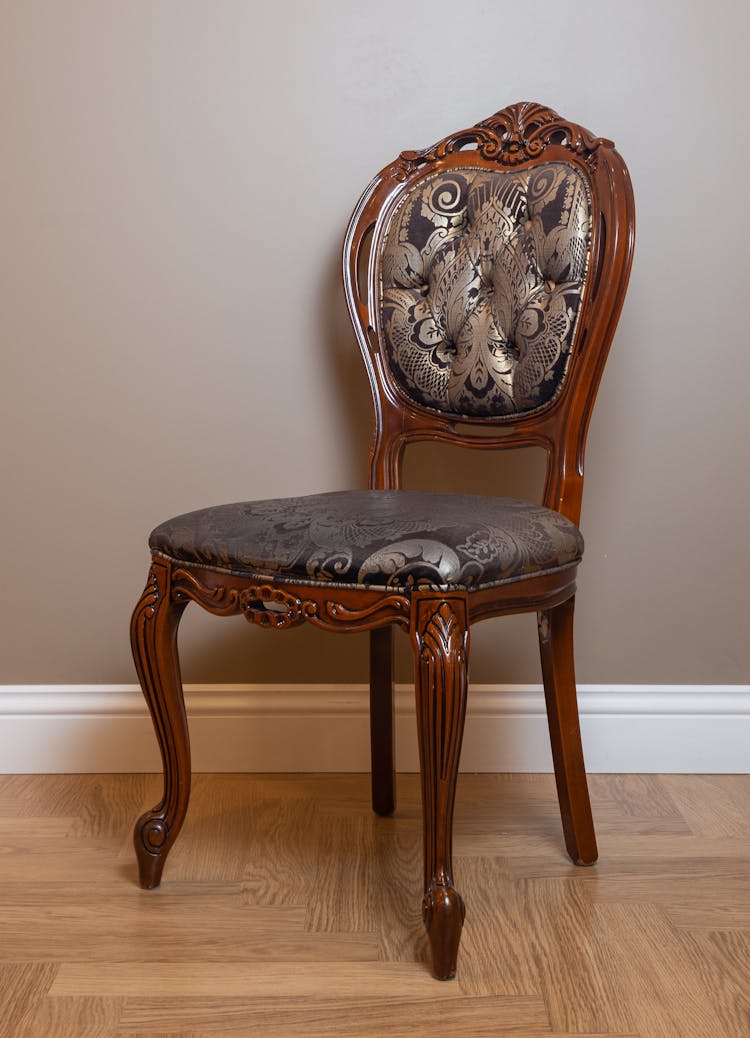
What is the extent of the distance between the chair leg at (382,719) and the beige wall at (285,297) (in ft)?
0.84

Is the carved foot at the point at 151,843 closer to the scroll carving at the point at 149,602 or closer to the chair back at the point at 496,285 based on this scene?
the scroll carving at the point at 149,602

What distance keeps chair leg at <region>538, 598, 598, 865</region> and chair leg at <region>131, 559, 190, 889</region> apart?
1.71 feet

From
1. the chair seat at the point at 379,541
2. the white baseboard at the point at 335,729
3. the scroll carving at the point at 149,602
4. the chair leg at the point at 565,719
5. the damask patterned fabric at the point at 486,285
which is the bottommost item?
the white baseboard at the point at 335,729

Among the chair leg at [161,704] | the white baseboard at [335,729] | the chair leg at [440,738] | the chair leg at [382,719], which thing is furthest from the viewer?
the white baseboard at [335,729]

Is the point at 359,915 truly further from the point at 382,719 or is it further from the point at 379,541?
the point at 379,541

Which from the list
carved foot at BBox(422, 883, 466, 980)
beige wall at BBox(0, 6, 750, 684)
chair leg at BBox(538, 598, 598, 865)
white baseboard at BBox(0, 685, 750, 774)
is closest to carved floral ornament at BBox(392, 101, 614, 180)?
beige wall at BBox(0, 6, 750, 684)

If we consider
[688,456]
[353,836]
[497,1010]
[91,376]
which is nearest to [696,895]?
[497,1010]

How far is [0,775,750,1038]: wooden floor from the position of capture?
3.77 ft

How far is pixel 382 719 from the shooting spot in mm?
1636

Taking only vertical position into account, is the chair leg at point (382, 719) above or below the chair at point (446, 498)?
below

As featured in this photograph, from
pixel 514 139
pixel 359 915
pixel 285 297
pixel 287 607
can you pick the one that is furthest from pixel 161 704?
pixel 514 139

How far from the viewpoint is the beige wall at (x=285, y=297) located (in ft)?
5.76

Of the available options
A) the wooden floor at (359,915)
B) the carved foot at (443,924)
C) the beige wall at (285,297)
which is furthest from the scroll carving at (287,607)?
the beige wall at (285,297)

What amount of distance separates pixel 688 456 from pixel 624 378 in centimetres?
19
